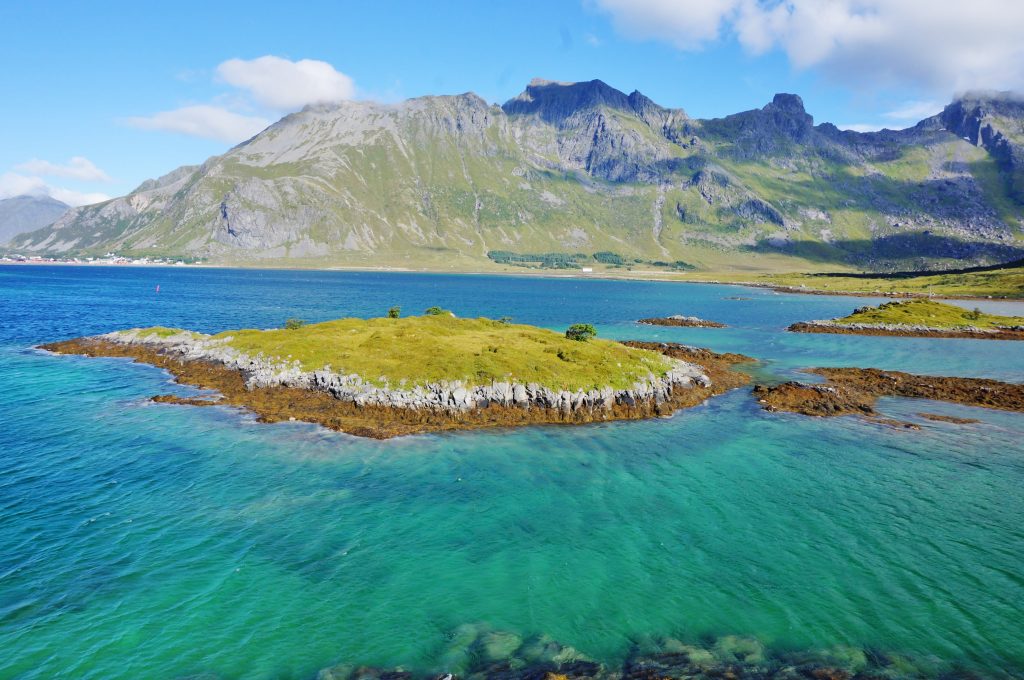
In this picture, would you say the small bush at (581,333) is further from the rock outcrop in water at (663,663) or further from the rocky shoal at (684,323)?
the rocky shoal at (684,323)

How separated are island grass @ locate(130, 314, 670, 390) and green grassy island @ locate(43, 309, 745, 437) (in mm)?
121

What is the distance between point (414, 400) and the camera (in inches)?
1975

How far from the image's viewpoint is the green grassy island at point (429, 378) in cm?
4975

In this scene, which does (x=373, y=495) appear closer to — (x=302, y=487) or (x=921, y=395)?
(x=302, y=487)

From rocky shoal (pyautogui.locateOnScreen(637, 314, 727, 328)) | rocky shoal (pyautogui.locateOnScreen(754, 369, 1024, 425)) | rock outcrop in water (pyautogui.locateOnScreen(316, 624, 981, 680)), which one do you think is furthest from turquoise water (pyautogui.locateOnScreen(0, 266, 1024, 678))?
rocky shoal (pyautogui.locateOnScreen(637, 314, 727, 328))

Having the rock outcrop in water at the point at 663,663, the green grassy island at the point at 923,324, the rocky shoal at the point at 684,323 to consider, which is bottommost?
the rock outcrop in water at the point at 663,663

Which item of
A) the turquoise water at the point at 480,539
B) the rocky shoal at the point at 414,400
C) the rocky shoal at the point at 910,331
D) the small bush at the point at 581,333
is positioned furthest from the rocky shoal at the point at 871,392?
the rocky shoal at the point at 910,331

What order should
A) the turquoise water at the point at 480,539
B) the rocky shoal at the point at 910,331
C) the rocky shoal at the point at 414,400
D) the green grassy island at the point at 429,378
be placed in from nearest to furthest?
the turquoise water at the point at 480,539, the rocky shoal at the point at 414,400, the green grassy island at the point at 429,378, the rocky shoal at the point at 910,331

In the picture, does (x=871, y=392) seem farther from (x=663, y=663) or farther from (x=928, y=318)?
(x=928, y=318)

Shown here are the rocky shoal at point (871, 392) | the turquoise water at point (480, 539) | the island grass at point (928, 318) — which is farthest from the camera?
the island grass at point (928, 318)

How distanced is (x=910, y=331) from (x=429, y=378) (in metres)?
117

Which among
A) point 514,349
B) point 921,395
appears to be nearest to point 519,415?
point 514,349

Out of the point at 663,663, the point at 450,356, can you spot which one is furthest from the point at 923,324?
the point at 663,663

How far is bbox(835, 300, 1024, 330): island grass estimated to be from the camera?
124562mm
